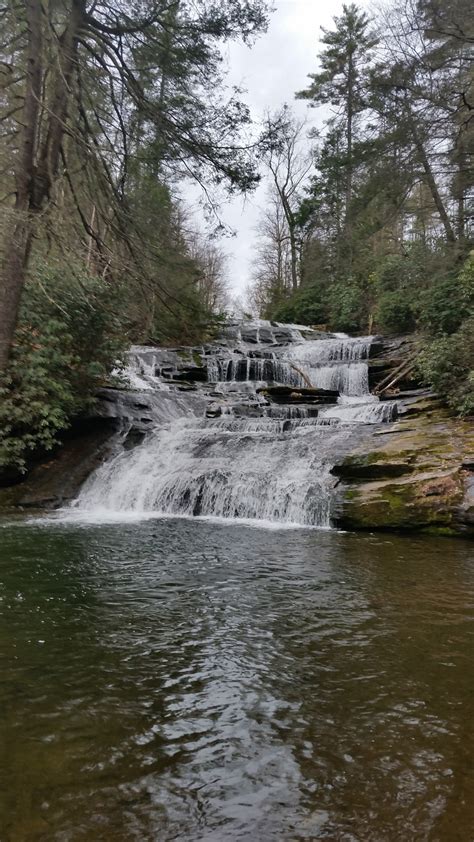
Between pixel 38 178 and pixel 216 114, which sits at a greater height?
pixel 216 114

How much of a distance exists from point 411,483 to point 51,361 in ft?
24.4

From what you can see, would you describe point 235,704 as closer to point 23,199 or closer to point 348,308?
point 23,199

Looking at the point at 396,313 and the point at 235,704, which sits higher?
the point at 396,313

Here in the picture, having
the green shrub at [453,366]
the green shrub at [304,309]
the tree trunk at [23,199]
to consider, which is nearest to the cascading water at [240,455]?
the green shrub at [453,366]

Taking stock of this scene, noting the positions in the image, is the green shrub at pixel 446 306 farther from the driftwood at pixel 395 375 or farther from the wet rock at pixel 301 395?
the wet rock at pixel 301 395

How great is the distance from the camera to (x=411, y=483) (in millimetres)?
8180

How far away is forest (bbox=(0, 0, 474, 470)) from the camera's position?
5906 mm

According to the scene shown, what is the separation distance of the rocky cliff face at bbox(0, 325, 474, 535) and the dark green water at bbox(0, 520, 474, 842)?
243 centimetres

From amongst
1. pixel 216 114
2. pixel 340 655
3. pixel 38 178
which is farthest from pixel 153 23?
pixel 340 655

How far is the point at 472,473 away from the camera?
26.2 feet

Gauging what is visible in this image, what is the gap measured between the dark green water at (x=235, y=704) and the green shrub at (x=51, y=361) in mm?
4944

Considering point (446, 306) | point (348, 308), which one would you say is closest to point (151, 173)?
point (446, 306)

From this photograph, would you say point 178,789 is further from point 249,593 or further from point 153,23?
point 153,23

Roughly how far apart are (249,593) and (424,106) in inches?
→ 395
